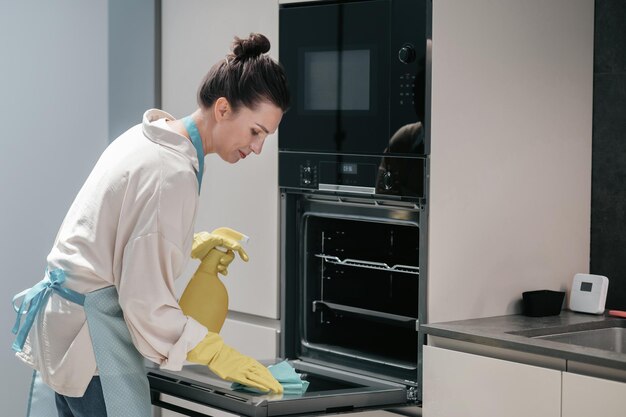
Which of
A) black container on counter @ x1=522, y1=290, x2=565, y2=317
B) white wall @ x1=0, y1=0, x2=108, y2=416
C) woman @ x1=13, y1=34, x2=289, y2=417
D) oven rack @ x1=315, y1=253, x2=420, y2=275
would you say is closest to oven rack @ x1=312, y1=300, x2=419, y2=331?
Result: oven rack @ x1=315, y1=253, x2=420, y2=275

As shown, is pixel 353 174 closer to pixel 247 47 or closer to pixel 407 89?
pixel 407 89

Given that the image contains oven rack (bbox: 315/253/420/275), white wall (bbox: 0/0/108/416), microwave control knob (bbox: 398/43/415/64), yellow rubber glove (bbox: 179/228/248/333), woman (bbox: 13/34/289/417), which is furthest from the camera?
white wall (bbox: 0/0/108/416)

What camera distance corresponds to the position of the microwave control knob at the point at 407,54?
2.39m

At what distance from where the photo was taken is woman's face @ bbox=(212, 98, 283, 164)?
2104mm

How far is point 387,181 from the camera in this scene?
8.12 feet

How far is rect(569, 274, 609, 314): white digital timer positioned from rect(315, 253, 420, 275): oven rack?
0.49 meters

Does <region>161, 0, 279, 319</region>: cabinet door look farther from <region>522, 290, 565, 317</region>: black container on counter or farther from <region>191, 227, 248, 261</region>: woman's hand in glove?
<region>522, 290, 565, 317</region>: black container on counter

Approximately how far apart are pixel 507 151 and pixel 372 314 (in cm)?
55

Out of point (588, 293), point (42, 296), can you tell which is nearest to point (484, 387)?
point (588, 293)

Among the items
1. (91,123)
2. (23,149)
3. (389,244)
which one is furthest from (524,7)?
(23,149)

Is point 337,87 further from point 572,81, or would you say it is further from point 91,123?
point 91,123

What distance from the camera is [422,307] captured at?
2.41m

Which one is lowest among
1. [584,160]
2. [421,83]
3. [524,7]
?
[584,160]

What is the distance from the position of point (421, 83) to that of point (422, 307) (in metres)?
0.53
